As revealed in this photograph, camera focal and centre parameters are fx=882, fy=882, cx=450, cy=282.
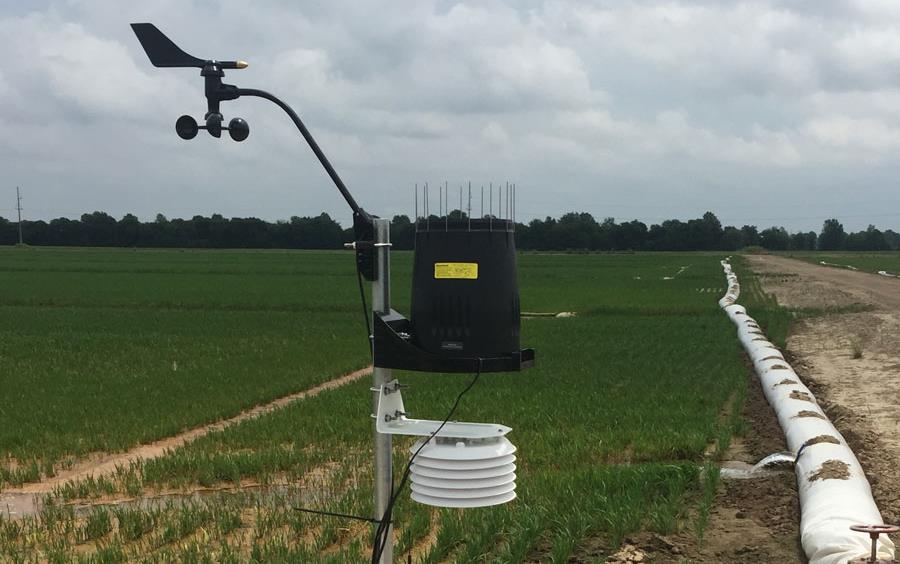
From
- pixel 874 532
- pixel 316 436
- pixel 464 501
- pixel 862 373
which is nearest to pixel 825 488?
pixel 874 532

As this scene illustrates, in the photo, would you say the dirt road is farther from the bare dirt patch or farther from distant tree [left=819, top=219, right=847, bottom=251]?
distant tree [left=819, top=219, right=847, bottom=251]

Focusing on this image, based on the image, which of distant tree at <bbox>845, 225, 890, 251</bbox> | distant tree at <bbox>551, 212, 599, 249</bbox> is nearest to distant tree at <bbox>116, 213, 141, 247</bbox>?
distant tree at <bbox>551, 212, 599, 249</bbox>

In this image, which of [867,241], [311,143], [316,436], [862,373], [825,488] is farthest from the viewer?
[867,241]

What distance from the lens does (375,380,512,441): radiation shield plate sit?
3.37 metres

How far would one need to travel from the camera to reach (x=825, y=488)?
569 cm

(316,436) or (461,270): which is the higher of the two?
(461,270)

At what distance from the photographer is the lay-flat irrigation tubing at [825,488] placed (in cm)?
472

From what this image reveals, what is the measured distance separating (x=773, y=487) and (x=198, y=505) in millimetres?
4412

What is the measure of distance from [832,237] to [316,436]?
557ft

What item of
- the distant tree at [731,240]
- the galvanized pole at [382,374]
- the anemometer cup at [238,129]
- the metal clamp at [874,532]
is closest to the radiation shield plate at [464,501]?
the galvanized pole at [382,374]

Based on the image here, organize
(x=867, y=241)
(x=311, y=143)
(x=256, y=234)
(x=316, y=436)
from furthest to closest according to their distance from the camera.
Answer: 1. (x=867, y=241)
2. (x=256, y=234)
3. (x=316, y=436)
4. (x=311, y=143)

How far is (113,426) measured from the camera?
33.9 ft

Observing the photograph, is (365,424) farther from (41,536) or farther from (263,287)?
(263,287)

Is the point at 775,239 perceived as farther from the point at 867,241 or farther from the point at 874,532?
the point at 874,532
